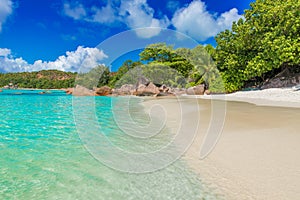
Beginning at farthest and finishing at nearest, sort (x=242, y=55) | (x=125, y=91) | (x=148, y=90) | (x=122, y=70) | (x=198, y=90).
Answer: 1. (x=122, y=70)
2. (x=125, y=91)
3. (x=148, y=90)
4. (x=198, y=90)
5. (x=242, y=55)

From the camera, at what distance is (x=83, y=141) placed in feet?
15.6

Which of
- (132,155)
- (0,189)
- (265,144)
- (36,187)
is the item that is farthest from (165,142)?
(0,189)

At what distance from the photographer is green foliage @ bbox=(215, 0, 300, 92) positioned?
15617 mm

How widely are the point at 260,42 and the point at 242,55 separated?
2.41 meters

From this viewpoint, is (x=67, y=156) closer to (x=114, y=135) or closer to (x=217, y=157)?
(x=114, y=135)

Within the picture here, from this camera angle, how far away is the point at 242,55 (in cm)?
2061

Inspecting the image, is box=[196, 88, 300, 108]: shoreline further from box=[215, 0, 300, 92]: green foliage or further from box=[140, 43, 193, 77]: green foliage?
box=[140, 43, 193, 77]: green foliage

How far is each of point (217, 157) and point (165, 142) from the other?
4.82 feet

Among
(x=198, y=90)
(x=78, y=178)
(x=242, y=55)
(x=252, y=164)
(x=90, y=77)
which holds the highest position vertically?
(x=242, y=55)

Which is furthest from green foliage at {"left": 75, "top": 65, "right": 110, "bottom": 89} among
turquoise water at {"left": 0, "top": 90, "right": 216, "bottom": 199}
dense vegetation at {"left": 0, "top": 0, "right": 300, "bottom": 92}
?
turquoise water at {"left": 0, "top": 90, "right": 216, "bottom": 199}

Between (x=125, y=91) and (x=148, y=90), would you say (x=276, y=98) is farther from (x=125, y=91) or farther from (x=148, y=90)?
(x=125, y=91)

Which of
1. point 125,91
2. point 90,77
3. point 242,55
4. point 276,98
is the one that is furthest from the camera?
point 90,77

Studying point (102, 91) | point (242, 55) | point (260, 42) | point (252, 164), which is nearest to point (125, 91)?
point (102, 91)

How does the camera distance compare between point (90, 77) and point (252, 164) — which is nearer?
point (252, 164)
